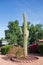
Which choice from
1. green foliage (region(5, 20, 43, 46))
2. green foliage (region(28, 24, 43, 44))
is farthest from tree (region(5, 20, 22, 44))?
green foliage (region(28, 24, 43, 44))

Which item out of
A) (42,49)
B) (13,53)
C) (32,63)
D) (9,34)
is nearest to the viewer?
(32,63)

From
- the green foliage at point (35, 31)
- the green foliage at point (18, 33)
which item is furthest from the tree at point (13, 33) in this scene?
the green foliage at point (35, 31)

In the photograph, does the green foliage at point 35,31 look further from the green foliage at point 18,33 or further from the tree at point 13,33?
the tree at point 13,33

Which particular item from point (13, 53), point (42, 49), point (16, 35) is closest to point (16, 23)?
point (16, 35)

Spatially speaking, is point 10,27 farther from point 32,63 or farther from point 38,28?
point 32,63

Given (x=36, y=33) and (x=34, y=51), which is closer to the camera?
(x=34, y=51)

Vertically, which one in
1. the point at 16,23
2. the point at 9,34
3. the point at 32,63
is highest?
the point at 16,23

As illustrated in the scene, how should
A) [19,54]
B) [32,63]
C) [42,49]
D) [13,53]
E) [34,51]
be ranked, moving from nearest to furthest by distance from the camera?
[32,63]
[19,54]
[13,53]
[42,49]
[34,51]

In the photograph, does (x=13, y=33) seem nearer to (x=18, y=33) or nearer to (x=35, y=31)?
(x=18, y=33)

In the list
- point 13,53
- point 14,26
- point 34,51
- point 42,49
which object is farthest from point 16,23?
point 13,53

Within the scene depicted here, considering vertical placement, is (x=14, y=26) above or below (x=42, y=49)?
above

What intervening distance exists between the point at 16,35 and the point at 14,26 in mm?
4020

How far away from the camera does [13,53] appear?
58.1 feet

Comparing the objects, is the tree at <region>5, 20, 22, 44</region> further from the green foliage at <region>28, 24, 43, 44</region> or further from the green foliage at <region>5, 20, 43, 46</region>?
the green foliage at <region>28, 24, 43, 44</region>
